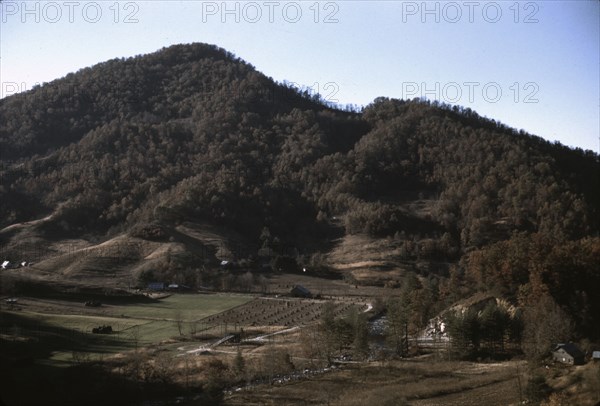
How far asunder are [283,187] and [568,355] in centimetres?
6565

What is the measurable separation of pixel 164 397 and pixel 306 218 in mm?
65042

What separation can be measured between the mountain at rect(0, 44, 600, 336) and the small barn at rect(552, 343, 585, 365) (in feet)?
30.4

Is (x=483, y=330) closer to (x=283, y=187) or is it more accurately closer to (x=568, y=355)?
(x=568, y=355)

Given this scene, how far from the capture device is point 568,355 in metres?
27.6

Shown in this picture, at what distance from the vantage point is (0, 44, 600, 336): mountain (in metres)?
48.1

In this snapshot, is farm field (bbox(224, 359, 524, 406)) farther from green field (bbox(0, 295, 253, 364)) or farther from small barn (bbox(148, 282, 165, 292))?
small barn (bbox(148, 282, 165, 292))

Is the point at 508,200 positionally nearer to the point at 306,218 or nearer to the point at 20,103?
the point at 306,218

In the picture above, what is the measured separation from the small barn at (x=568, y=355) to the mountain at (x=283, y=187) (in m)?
9.27

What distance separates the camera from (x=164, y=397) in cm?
1966

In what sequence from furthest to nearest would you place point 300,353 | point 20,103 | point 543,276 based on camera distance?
point 20,103 → point 543,276 → point 300,353

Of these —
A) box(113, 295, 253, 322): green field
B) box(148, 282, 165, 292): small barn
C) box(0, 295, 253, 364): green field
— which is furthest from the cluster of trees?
box(148, 282, 165, 292): small barn

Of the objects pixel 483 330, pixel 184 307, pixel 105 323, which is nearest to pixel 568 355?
pixel 483 330

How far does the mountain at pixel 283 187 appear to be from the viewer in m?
48.1

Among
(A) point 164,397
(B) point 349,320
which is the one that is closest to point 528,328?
(B) point 349,320
